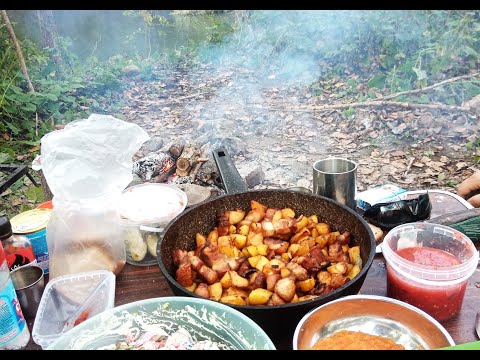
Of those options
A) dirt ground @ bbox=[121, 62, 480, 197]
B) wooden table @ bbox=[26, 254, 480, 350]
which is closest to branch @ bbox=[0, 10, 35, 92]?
dirt ground @ bbox=[121, 62, 480, 197]

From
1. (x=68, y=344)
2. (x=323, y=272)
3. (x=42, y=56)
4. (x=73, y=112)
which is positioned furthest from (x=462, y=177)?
(x=42, y=56)

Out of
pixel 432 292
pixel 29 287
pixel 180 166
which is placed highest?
pixel 29 287

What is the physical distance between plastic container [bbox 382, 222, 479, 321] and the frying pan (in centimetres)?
13

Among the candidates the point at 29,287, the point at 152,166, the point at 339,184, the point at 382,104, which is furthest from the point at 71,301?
the point at 382,104

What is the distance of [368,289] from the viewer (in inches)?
67.2

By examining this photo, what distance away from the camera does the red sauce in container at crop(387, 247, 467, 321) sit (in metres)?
1.47

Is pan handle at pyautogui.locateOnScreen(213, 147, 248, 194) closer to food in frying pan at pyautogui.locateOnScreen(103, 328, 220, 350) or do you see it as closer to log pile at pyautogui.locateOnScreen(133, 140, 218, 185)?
food in frying pan at pyautogui.locateOnScreen(103, 328, 220, 350)

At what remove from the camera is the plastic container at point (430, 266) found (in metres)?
1.46

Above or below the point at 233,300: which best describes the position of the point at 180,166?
below

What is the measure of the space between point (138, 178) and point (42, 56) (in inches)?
157

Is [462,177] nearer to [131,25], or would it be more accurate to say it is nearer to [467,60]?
[467,60]

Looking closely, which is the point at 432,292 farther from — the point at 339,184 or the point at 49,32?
the point at 49,32

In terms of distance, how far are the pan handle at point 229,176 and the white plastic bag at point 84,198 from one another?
1.71 ft

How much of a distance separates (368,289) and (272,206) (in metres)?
0.58
